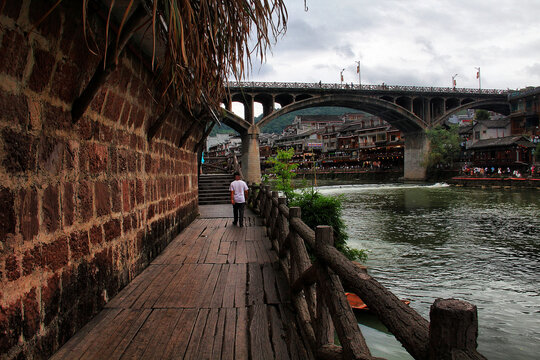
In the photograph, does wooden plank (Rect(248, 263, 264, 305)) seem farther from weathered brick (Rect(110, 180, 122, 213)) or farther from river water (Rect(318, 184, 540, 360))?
river water (Rect(318, 184, 540, 360))

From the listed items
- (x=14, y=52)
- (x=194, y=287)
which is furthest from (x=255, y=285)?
(x=14, y=52)

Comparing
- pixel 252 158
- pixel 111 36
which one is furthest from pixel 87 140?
pixel 252 158

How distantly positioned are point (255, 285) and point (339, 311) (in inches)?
82.9

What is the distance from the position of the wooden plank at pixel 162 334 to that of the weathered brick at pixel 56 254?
86 centimetres

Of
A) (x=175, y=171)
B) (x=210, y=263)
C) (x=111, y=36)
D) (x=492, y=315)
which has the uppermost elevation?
(x=111, y=36)

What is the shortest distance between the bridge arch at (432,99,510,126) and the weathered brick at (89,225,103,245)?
53369 millimetres

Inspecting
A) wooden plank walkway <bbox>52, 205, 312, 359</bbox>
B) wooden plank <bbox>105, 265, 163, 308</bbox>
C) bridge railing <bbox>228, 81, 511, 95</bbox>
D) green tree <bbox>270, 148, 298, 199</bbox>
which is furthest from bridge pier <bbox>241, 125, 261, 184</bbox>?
wooden plank <bbox>105, 265, 163, 308</bbox>

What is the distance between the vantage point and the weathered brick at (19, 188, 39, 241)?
2168mm

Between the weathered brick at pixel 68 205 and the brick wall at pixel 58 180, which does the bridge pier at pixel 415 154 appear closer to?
the brick wall at pixel 58 180

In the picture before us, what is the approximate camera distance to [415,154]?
51188 millimetres

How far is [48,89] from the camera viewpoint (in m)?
2.43

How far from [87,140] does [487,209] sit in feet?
73.1

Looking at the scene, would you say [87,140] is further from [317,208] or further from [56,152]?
[317,208]

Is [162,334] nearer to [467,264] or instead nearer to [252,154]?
[467,264]
